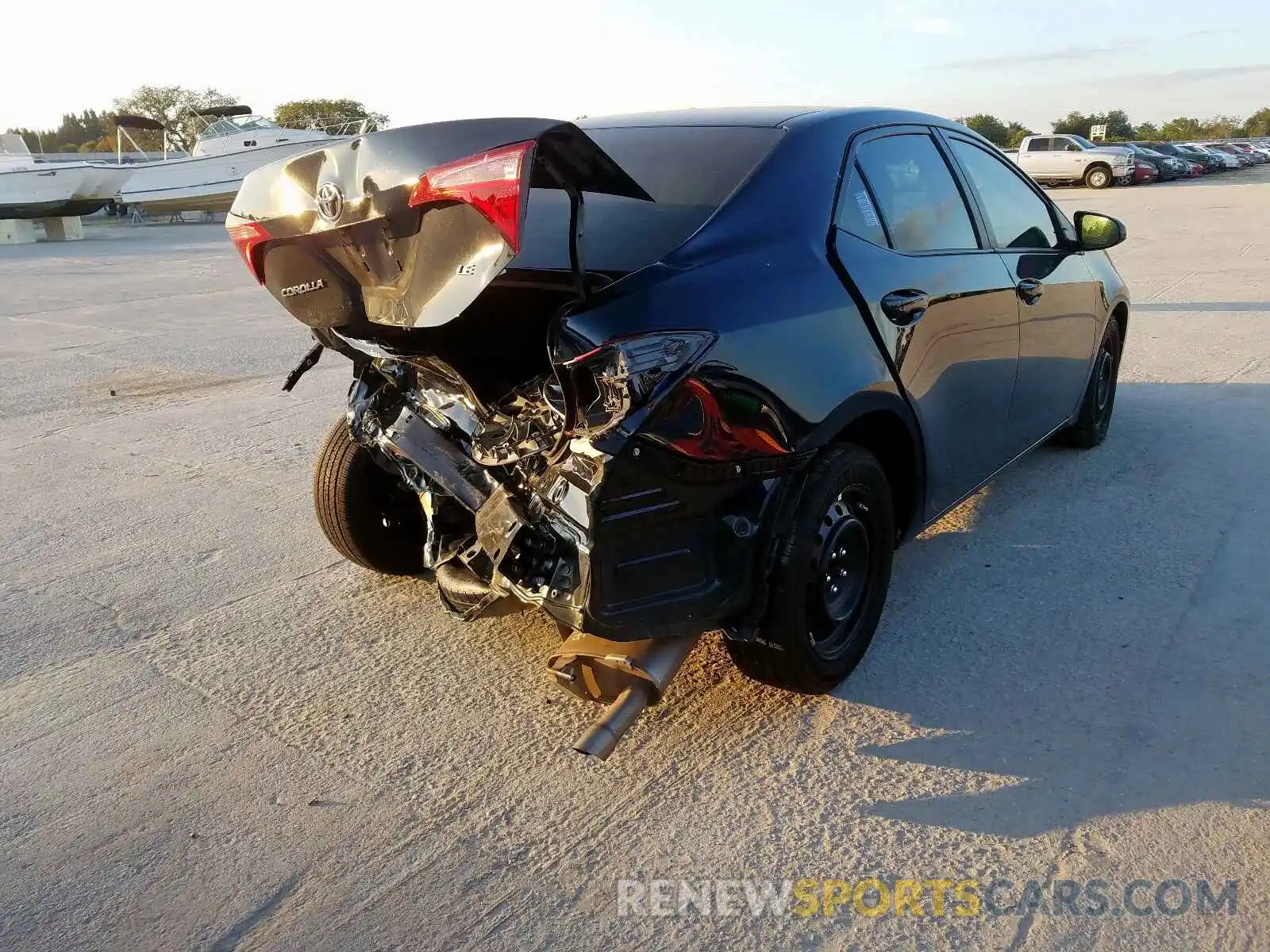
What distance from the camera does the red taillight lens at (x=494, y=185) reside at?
225cm

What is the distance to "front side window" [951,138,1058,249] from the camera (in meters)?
4.13

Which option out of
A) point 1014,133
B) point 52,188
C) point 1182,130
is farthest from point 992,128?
point 52,188

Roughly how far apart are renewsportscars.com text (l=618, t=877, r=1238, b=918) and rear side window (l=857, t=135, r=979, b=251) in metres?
1.97

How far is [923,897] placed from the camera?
240 centimetres

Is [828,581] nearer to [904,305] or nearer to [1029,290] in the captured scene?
[904,305]

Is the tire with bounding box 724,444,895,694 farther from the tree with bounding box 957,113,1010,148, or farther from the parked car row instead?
the tree with bounding box 957,113,1010,148

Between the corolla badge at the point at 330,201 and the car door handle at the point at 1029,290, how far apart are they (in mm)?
2652

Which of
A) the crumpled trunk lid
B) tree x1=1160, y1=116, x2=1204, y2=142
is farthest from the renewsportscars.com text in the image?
tree x1=1160, y1=116, x2=1204, y2=142

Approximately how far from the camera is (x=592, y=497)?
98.5 inches

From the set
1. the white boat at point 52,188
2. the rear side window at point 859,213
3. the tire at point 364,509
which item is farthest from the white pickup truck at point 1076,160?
the tire at point 364,509

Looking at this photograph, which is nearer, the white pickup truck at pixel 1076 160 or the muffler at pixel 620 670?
the muffler at pixel 620 670

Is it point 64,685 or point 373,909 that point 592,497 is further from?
point 64,685

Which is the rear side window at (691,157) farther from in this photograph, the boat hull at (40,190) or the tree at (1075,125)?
the tree at (1075,125)

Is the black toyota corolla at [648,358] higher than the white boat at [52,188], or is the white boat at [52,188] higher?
the black toyota corolla at [648,358]
